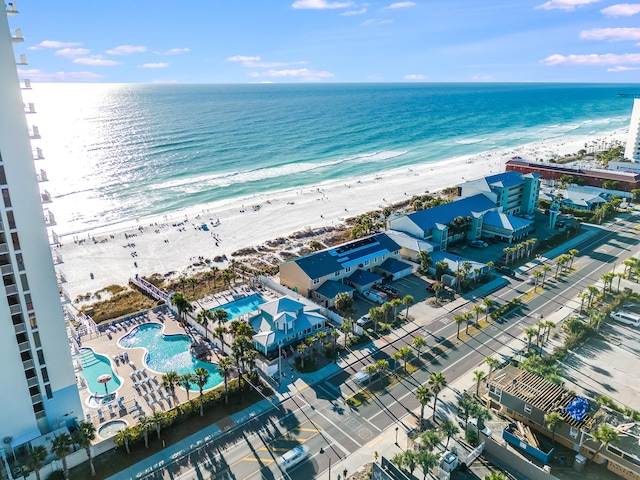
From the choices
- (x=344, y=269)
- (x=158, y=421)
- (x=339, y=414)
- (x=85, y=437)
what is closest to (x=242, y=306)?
(x=344, y=269)

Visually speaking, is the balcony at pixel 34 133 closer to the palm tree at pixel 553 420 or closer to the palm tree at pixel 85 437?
the palm tree at pixel 85 437

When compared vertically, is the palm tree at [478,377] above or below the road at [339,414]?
above

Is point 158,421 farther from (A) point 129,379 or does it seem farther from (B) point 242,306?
(B) point 242,306

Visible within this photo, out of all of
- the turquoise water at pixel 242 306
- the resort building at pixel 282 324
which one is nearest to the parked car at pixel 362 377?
the resort building at pixel 282 324

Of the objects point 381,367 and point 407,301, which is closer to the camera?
point 381,367

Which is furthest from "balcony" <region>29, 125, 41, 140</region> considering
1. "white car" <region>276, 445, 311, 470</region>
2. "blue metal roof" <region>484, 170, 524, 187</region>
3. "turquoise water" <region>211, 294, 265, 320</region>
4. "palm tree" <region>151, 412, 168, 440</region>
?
"blue metal roof" <region>484, 170, 524, 187</region>

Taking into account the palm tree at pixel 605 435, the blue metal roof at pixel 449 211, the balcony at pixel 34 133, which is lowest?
the palm tree at pixel 605 435
